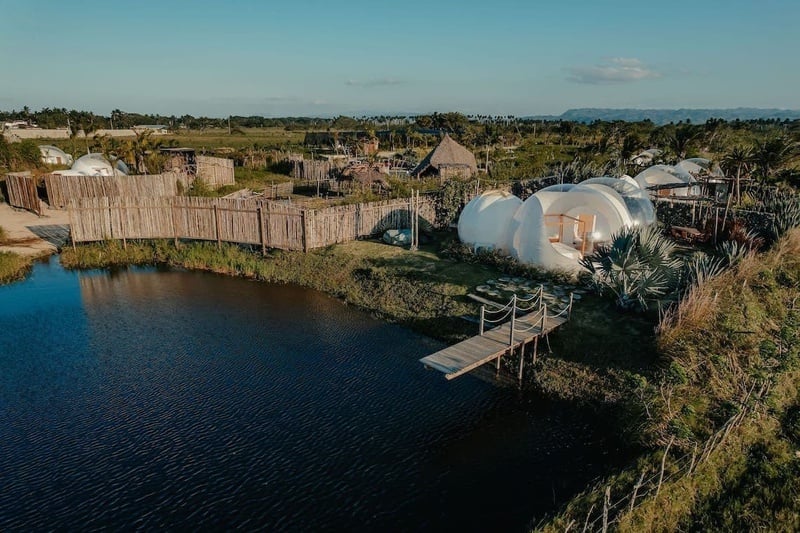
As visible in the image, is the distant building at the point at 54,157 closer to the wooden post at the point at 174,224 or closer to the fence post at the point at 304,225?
the wooden post at the point at 174,224

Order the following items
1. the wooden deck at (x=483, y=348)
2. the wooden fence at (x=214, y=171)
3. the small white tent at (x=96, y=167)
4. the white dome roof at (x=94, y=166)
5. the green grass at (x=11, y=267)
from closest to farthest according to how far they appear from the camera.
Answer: the wooden deck at (x=483, y=348)
the green grass at (x=11, y=267)
the small white tent at (x=96, y=167)
the white dome roof at (x=94, y=166)
the wooden fence at (x=214, y=171)

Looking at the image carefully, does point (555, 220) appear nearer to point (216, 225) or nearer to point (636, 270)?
point (636, 270)

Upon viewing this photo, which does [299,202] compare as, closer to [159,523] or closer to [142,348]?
[142,348]

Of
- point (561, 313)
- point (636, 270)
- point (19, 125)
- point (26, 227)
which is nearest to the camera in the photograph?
point (561, 313)

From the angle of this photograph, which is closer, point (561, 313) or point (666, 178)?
point (561, 313)

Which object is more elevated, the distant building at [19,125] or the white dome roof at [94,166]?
the distant building at [19,125]

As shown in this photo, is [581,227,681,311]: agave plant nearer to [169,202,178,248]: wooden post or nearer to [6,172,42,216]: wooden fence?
[169,202,178,248]: wooden post

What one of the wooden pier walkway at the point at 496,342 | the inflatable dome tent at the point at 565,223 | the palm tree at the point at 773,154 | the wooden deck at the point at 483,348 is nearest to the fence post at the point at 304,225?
the inflatable dome tent at the point at 565,223

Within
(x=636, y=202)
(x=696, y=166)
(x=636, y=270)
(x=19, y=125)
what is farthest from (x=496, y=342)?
(x=19, y=125)

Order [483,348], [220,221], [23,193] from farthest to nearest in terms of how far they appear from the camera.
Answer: [23,193] → [220,221] → [483,348]
